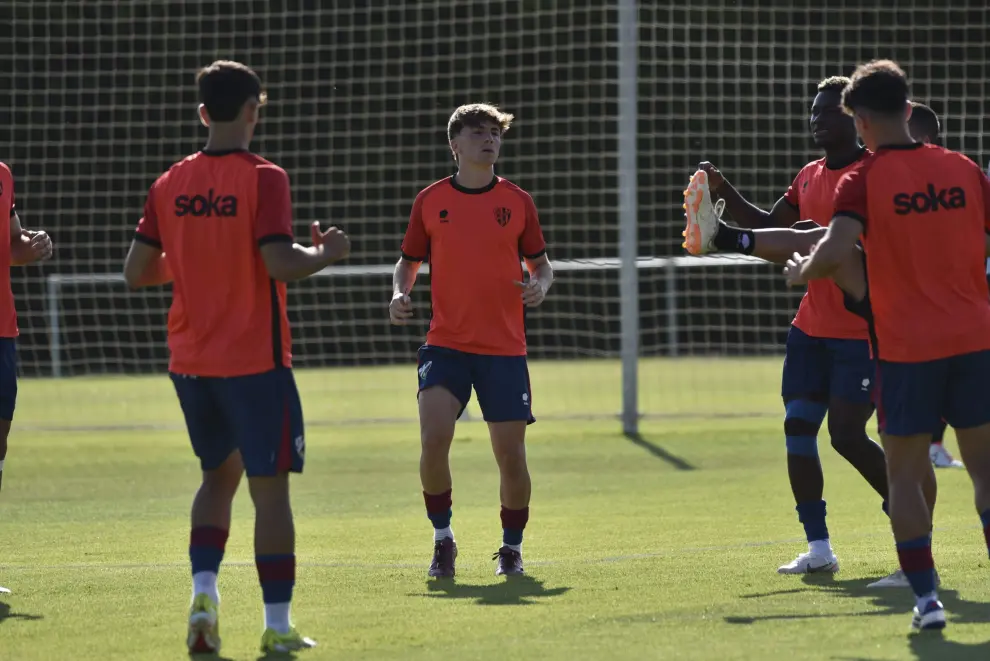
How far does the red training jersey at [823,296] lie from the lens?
6297 mm

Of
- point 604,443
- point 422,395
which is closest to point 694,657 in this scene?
point 422,395

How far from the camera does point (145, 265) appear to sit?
4.98 meters

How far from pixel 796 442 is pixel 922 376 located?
1.65m

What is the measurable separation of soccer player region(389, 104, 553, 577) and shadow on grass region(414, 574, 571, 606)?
0.39 m

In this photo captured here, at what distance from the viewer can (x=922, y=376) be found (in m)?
4.87

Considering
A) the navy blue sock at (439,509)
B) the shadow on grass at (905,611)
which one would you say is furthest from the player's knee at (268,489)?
the navy blue sock at (439,509)

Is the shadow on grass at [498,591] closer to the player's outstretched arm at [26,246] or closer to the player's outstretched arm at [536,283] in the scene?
the player's outstretched arm at [536,283]

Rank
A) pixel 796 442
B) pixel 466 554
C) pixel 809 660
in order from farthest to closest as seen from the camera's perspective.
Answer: pixel 466 554 → pixel 796 442 → pixel 809 660

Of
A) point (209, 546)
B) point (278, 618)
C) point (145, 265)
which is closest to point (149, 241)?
point (145, 265)

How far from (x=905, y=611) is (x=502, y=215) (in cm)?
250

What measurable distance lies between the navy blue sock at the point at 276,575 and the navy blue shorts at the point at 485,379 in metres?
1.93

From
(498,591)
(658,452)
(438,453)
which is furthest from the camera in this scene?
(658,452)

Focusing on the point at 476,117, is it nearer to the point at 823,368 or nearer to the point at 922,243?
the point at 823,368

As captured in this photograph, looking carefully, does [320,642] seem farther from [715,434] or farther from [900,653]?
[715,434]
